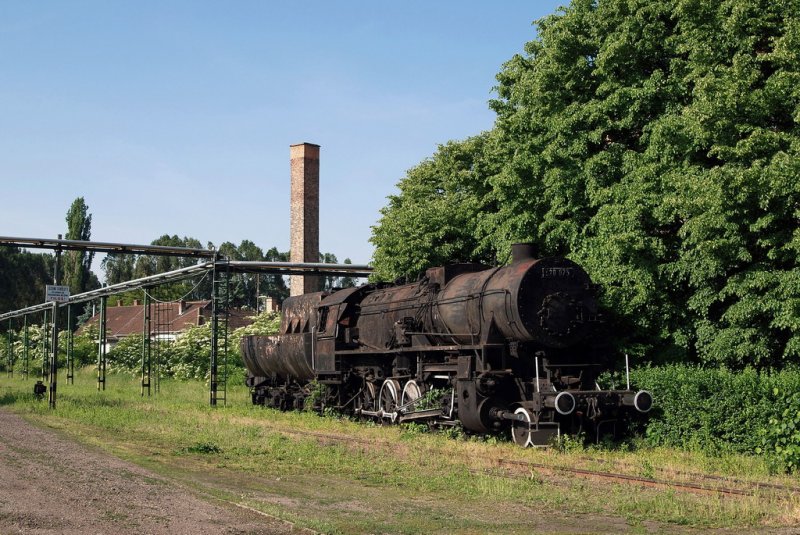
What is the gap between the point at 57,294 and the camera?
29.0 meters

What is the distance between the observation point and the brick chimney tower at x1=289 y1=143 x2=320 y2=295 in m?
52.4

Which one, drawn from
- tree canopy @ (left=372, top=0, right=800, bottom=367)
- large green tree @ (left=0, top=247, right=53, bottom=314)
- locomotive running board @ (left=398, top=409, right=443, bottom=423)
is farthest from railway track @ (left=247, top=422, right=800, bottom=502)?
large green tree @ (left=0, top=247, right=53, bottom=314)

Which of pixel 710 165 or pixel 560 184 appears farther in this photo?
pixel 560 184

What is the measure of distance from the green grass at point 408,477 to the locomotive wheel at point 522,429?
11.4 inches

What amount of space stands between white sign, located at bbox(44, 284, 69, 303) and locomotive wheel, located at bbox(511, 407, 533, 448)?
57.6 feet

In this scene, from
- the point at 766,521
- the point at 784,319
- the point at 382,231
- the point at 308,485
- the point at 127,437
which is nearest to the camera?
the point at 766,521

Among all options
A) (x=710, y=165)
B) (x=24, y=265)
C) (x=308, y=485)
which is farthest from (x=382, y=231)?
(x=24, y=265)

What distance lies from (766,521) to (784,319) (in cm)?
881

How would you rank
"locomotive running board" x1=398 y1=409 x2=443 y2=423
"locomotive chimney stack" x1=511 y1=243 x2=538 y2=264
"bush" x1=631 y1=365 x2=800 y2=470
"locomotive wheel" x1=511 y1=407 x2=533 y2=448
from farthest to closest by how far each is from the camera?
"locomotive running board" x1=398 y1=409 x2=443 y2=423 → "locomotive chimney stack" x1=511 y1=243 x2=538 y2=264 → "locomotive wheel" x1=511 y1=407 x2=533 y2=448 → "bush" x1=631 y1=365 x2=800 y2=470

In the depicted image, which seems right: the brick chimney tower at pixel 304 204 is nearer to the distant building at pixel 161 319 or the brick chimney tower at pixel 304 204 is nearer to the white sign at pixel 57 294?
the distant building at pixel 161 319

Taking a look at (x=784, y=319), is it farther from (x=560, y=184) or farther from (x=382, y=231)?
(x=382, y=231)

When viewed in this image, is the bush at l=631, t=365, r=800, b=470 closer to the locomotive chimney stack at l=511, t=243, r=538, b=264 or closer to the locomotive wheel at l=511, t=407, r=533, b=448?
the locomotive wheel at l=511, t=407, r=533, b=448

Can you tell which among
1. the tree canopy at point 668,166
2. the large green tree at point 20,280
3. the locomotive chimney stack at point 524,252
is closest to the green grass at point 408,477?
the locomotive chimney stack at point 524,252

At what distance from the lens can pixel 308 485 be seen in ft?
42.4
